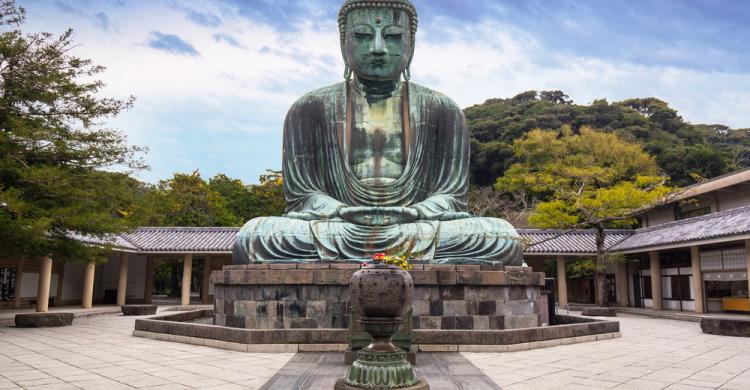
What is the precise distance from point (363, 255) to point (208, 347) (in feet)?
8.73

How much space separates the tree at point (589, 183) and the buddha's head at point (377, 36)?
13.1 metres

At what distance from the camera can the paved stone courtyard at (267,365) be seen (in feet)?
19.4

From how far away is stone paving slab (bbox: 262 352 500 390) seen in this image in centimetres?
560

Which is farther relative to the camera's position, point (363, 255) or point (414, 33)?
point (414, 33)

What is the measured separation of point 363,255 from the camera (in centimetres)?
923

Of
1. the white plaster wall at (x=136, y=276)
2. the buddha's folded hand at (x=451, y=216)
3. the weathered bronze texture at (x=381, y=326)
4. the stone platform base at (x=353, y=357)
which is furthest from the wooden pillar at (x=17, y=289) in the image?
the weathered bronze texture at (x=381, y=326)

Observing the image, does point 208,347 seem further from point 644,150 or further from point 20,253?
point 644,150

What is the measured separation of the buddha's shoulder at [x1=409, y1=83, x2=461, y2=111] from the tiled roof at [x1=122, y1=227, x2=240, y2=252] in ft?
44.7

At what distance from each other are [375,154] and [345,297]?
3.17 meters

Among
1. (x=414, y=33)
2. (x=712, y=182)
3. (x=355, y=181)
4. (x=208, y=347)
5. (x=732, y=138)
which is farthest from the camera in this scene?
(x=732, y=138)

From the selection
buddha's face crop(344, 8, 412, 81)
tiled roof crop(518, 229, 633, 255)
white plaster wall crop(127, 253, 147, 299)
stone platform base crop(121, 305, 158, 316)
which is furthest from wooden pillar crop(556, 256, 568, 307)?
white plaster wall crop(127, 253, 147, 299)

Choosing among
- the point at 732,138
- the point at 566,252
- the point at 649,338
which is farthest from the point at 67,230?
the point at 732,138

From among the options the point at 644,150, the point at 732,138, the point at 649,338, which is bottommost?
the point at 649,338

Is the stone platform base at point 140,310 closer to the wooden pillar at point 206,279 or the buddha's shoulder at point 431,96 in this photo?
the wooden pillar at point 206,279
